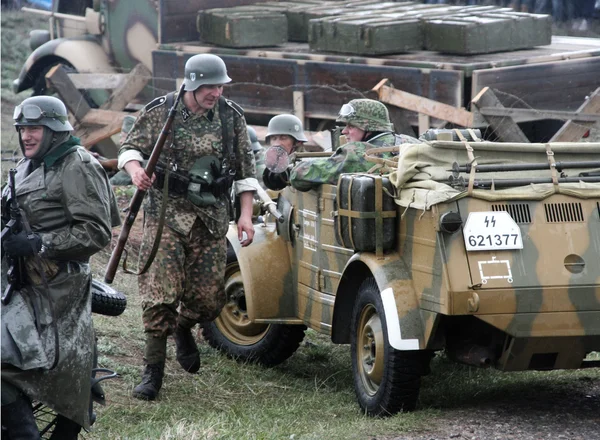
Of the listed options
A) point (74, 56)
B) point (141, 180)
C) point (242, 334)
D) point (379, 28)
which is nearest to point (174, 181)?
point (141, 180)

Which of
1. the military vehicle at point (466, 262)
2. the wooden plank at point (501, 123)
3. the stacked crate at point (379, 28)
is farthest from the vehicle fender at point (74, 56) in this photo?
the military vehicle at point (466, 262)

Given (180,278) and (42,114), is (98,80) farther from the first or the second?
(42,114)

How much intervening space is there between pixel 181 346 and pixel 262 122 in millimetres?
6692

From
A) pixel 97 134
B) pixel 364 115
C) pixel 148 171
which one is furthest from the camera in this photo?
pixel 97 134

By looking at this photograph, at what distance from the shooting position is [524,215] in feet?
17.9

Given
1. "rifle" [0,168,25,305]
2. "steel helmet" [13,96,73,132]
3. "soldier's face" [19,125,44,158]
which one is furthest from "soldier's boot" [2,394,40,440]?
"steel helmet" [13,96,73,132]

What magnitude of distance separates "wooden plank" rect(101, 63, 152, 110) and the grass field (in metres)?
6.40

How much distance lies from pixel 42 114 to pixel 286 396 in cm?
256

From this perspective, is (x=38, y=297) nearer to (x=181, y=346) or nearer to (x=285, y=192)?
(x=181, y=346)

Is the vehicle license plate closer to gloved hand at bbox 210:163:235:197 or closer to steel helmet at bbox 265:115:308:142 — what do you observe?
gloved hand at bbox 210:163:235:197

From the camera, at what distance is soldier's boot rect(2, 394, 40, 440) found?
4723mm

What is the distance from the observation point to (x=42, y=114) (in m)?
4.96

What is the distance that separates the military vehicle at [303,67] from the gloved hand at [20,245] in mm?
6764

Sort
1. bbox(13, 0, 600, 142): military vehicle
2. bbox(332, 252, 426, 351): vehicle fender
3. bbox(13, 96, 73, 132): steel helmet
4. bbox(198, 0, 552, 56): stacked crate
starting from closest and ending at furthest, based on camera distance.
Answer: bbox(13, 96, 73, 132): steel helmet → bbox(332, 252, 426, 351): vehicle fender → bbox(13, 0, 600, 142): military vehicle → bbox(198, 0, 552, 56): stacked crate
